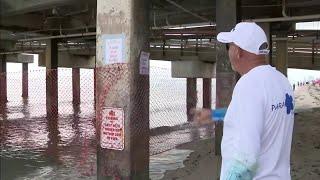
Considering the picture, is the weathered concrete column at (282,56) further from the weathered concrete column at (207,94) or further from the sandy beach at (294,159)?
the sandy beach at (294,159)

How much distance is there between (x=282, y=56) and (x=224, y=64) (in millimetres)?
10707

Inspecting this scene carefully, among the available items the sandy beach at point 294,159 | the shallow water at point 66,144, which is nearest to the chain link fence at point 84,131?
the shallow water at point 66,144

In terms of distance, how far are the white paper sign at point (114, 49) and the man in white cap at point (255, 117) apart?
4.55 m

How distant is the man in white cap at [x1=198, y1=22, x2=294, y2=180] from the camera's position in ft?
7.52

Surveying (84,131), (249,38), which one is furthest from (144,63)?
(84,131)

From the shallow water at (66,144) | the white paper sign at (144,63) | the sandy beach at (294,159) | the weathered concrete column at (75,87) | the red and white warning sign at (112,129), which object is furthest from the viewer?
the weathered concrete column at (75,87)

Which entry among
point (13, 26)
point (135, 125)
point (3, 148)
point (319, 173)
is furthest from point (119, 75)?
point (13, 26)

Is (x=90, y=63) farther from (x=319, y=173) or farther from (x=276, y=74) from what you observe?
(x=276, y=74)

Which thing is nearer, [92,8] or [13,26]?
[92,8]

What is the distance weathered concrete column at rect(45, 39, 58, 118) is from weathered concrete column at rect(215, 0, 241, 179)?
34.9 feet

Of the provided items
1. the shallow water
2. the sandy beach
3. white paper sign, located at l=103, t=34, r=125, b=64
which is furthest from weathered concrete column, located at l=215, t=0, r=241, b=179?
white paper sign, located at l=103, t=34, r=125, b=64

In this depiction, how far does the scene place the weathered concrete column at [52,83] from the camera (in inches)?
858

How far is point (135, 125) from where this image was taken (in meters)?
7.00

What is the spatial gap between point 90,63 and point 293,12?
75.8ft
